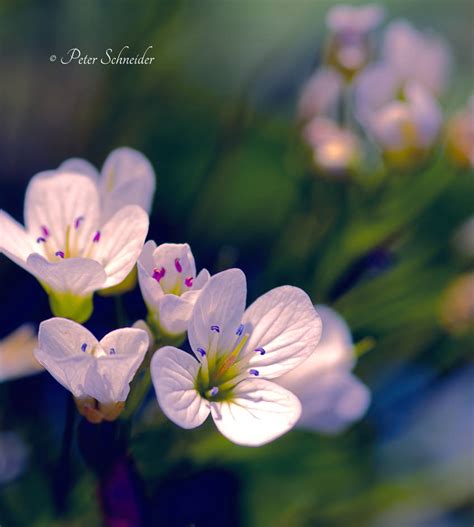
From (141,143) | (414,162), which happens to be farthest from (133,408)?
(141,143)

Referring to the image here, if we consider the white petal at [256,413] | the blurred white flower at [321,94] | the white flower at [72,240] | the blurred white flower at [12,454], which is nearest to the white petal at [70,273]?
the white flower at [72,240]

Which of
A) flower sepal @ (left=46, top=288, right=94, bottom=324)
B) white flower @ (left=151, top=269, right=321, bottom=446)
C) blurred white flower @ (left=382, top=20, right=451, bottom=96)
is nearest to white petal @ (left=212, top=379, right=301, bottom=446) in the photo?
white flower @ (left=151, top=269, right=321, bottom=446)

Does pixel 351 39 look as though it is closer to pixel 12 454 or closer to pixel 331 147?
pixel 331 147

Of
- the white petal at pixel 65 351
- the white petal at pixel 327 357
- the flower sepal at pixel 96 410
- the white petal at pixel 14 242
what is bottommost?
the white petal at pixel 327 357

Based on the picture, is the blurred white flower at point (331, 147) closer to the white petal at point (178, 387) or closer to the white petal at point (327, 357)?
the white petal at point (327, 357)

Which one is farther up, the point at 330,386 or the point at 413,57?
the point at 413,57

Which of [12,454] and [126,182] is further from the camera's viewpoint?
[12,454]

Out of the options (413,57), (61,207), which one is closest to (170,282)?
(61,207)
